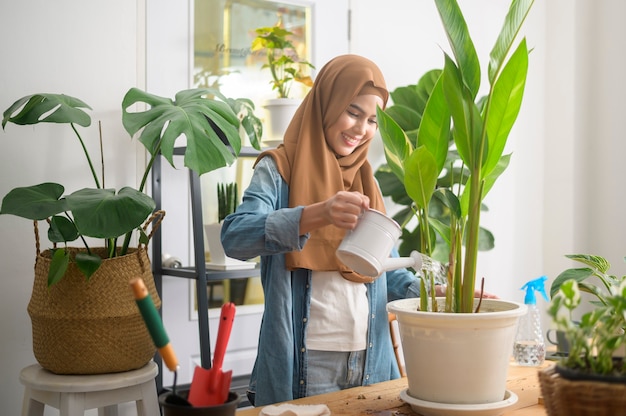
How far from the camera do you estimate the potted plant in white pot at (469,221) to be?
42.9 inches

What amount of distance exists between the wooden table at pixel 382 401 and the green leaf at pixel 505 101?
0.43 metres

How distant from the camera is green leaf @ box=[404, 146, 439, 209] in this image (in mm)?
1121

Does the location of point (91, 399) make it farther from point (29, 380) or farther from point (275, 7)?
point (275, 7)

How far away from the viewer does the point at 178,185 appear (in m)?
2.64

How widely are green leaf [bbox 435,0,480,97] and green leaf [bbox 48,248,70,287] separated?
120 centimetres

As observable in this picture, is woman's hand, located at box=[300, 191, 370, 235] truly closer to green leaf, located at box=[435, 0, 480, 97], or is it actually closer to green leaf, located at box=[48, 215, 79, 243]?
green leaf, located at box=[435, 0, 480, 97]

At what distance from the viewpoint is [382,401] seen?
1.27 metres

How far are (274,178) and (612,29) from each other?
92.9 inches

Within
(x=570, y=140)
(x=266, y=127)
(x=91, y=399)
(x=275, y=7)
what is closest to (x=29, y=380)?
(x=91, y=399)

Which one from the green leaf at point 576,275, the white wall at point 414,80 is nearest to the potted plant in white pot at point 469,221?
the green leaf at point 576,275

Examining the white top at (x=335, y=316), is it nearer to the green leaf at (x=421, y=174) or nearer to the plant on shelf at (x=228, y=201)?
the green leaf at (x=421, y=174)

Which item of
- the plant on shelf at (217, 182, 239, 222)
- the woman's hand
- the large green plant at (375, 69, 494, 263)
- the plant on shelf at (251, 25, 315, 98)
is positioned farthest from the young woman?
the large green plant at (375, 69, 494, 263)

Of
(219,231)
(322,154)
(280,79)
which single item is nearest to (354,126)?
(322,154)

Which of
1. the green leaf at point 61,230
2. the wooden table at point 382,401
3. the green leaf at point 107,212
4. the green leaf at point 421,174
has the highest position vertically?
the green leaf at point 421,174
